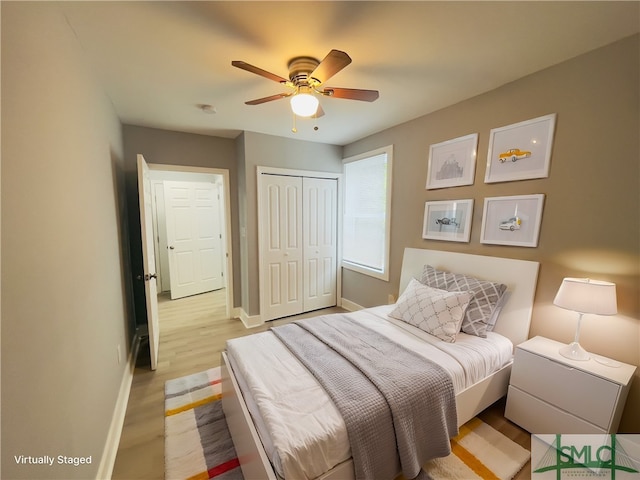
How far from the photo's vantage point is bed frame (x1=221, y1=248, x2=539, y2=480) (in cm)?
124

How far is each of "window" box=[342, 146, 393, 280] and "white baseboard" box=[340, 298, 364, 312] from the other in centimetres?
54

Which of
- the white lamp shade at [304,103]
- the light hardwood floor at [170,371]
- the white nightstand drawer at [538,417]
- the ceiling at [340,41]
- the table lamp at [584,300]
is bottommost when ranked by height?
the light hardwood floor at [170,371]

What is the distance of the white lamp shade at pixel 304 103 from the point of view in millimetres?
1672

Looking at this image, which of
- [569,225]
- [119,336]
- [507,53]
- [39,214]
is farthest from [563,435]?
[119,336]

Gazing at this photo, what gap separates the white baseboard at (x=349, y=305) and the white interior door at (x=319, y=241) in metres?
0.19

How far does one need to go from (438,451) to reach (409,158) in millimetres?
2624

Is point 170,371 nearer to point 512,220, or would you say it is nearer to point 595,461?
point 595,461

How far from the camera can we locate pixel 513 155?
209 centimetres

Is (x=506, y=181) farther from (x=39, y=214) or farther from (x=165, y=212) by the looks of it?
Result: (x=165, y=212)

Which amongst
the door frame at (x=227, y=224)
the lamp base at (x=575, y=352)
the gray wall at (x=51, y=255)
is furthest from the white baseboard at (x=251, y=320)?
the lamp base at (x=575, y=352)

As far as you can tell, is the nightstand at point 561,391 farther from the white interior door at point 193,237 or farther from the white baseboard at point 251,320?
the white interior door at point 193,237

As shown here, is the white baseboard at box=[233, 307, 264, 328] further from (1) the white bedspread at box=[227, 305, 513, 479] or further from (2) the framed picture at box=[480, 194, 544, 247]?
(2) the framed picture at box=[480, 194, 544, 247]

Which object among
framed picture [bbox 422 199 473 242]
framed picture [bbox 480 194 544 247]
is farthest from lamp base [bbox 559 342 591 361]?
framed picture [bbox 422 199 473 242]

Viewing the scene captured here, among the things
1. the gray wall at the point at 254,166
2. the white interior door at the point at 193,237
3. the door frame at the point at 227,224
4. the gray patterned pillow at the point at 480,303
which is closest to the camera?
the gray patterned pillow at the point at 480,303
